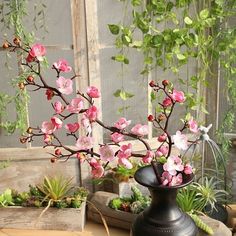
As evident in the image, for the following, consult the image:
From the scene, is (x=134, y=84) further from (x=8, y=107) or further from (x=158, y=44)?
(x=8, y=107)

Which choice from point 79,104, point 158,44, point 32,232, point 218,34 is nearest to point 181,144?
point 79,104

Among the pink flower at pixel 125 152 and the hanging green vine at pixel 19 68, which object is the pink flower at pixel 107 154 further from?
the hanging green vine at pixel 19 68

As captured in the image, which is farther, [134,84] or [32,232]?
[134,84]

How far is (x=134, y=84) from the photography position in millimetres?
1870

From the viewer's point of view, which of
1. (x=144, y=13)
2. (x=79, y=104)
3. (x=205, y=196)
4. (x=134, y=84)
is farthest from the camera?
(x=134, y=84)

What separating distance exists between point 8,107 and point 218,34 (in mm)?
942

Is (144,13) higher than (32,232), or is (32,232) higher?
(144,13)

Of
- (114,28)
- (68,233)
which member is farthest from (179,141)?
A: (68,233)

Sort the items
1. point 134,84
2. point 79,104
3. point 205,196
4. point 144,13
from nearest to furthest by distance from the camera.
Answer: point 79,104 < point 144,13 < point 205,196 < point 134,84

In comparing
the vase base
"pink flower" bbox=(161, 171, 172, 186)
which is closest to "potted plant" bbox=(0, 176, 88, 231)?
the vase base

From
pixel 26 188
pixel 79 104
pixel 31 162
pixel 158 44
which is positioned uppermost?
pixel 158 44

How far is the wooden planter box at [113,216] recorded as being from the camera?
5.30 ft

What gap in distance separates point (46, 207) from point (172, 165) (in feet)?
2.47

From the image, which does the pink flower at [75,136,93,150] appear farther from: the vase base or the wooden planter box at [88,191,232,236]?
the wooden planter box at [88,191,232,236]
